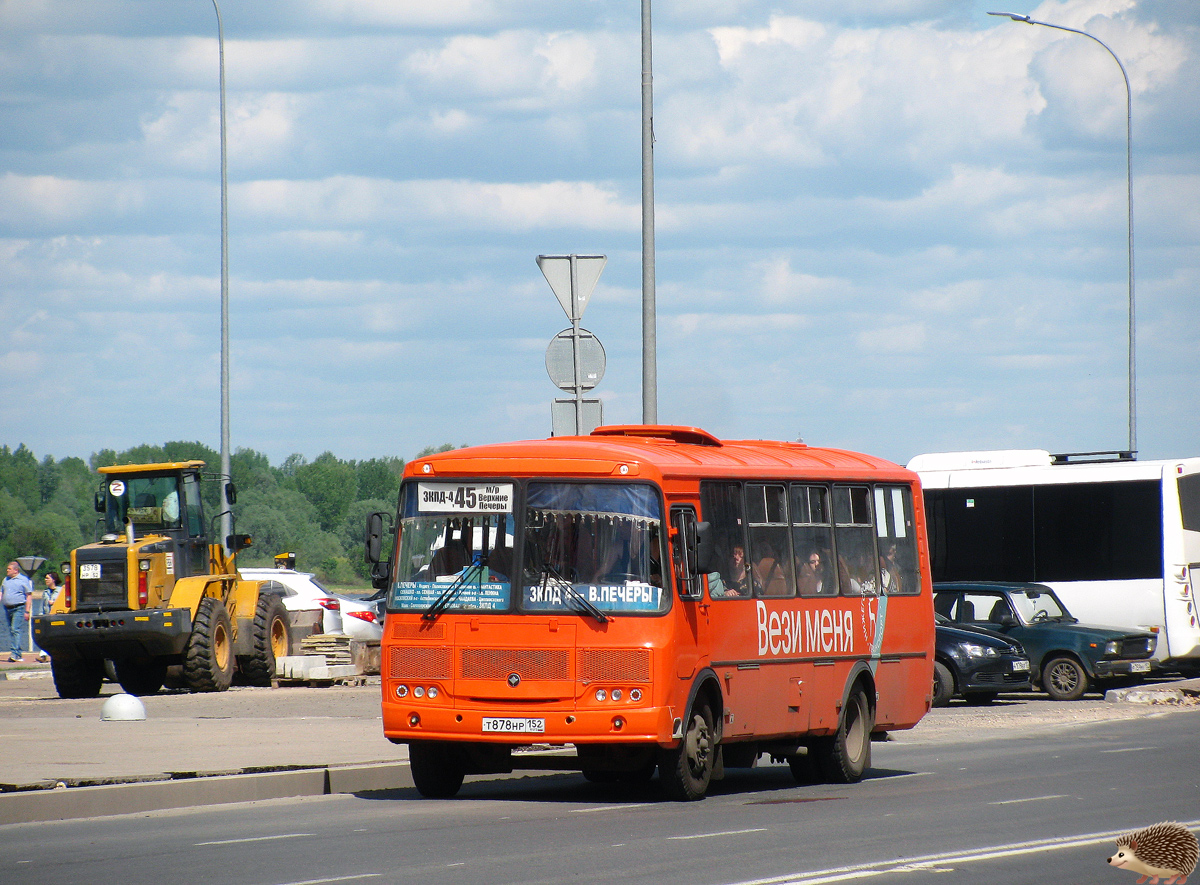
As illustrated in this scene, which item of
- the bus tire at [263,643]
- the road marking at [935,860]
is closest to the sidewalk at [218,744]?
the bus tire at [263,643]

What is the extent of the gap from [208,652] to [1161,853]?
20.0 meters

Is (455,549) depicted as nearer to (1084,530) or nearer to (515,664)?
(515,664)

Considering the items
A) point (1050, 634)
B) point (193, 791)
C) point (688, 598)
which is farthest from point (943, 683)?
point (193, 791)

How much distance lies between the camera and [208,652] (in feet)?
85.0

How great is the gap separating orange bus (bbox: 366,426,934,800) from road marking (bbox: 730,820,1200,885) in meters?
3.10

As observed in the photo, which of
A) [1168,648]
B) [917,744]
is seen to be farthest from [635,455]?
[1168,648]

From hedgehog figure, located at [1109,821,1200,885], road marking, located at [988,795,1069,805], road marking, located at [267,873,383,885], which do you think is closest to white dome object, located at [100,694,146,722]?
road marking, located at [988,795,1069,805]

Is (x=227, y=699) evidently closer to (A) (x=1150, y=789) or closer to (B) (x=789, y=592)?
(B) (x=789, y=592)

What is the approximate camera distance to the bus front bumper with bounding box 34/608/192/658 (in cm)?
2519

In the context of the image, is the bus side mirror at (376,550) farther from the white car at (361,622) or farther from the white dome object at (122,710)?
the white car at (361,622)

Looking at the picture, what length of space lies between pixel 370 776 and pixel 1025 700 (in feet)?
49.2

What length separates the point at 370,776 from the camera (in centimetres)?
1516

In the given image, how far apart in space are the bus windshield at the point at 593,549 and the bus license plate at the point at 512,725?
833 mm

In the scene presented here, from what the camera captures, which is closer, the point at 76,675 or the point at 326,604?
the point at 76,675
